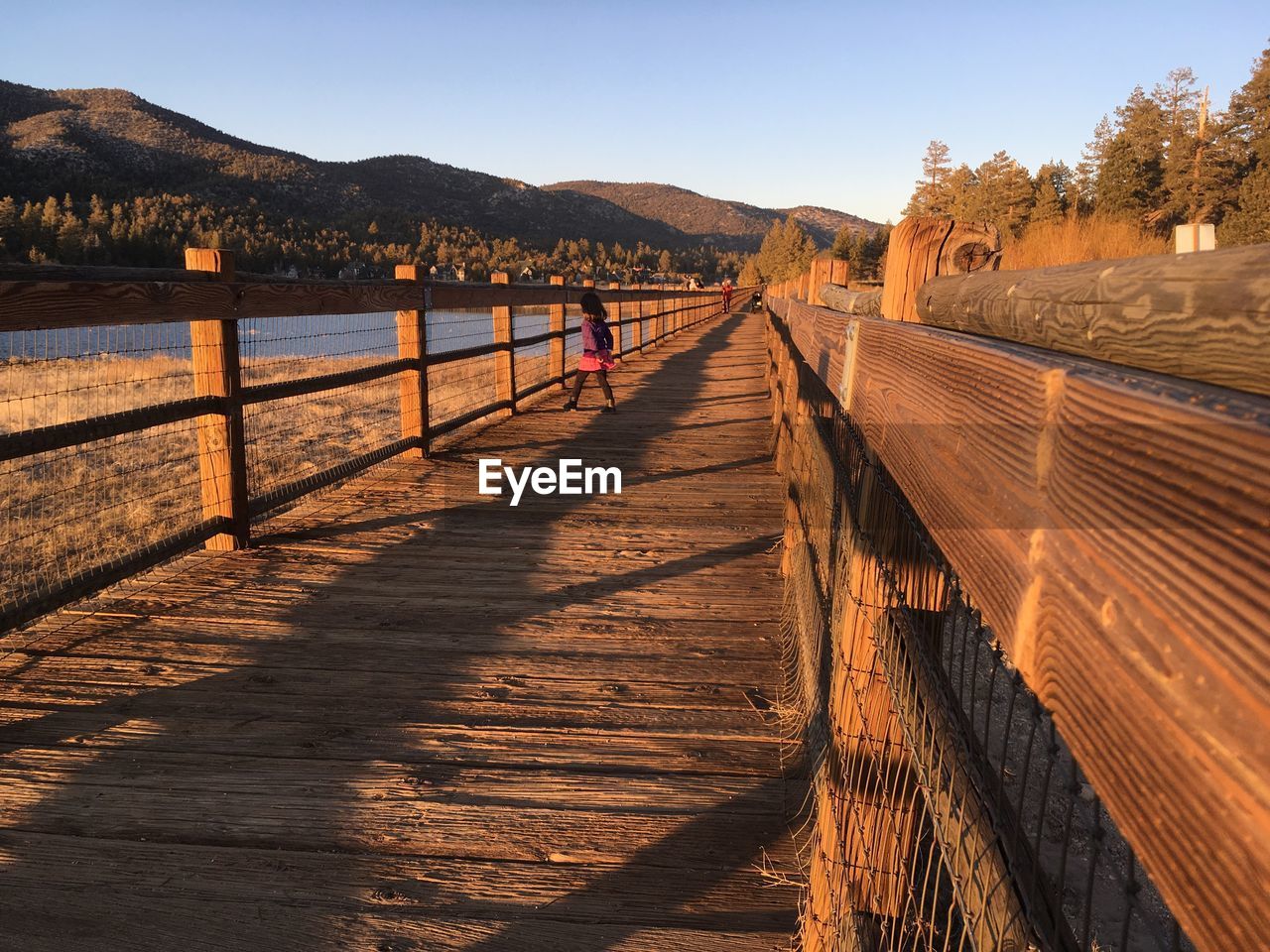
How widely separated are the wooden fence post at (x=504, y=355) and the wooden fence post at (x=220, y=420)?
4.79 m

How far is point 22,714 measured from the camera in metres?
3.14

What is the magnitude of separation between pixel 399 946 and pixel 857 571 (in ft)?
4.57

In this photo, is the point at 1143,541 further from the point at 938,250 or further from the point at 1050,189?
the point at 1050,189

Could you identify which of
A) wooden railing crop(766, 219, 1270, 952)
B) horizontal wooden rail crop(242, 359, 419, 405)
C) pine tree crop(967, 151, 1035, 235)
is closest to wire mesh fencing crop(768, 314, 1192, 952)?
wooden railing crop(766, 219, 1270, 952)

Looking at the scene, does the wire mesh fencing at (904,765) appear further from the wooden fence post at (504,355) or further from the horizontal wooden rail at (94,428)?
the wooden fence post at (504,355)

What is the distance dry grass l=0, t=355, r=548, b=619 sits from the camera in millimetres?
6551

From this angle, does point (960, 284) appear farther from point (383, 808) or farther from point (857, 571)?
point (383, 808)

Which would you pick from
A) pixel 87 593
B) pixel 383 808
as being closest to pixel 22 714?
pixel 87 593

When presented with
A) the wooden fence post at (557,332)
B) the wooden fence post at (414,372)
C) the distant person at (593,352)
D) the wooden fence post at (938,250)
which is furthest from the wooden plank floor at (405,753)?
the wooden fence post at (557,332)

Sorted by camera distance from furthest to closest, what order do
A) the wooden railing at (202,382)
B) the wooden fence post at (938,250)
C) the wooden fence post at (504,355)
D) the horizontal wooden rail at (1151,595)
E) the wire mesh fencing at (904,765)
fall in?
1. the wooden fence post at (504,355)
2. the wooden railing at (202,382)
3. the wooden fence post at (938,250)
4. the wire mesh fencing at (904,765)
5. the horizontal wooden rail at (1151,595)

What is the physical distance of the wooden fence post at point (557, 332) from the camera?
1204 cm

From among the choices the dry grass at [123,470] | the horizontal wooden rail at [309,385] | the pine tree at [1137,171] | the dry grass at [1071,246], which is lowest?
the dry grass at [123,470]

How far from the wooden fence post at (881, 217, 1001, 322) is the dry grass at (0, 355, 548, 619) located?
2593 millimetres

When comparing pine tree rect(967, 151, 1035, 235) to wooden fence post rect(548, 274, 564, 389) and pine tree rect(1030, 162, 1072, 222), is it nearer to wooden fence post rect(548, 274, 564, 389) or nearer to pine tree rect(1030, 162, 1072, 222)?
pine tree rect(1030, 162, 1072, 222)
